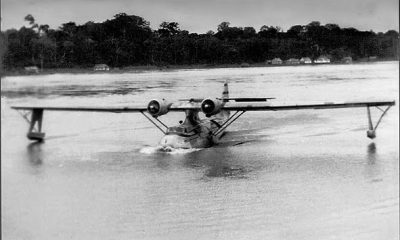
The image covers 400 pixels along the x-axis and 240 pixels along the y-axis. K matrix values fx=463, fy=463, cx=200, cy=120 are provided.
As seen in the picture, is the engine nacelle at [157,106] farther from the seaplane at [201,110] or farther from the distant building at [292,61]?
the distant building at [292,61]

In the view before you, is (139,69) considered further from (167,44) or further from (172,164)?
(172,164)

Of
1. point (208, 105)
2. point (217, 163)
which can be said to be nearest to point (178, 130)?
point (217, 163)

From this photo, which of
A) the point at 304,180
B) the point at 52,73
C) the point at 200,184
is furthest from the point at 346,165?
the point at 52,73

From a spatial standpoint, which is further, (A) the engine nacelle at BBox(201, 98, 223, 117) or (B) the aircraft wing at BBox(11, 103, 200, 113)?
(A) the engine nacelle at BBox(201, 98, 223, 117)

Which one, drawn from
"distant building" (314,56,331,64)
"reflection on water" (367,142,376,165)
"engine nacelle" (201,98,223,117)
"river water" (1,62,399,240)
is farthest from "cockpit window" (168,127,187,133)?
"distant building" (314,56,331,64)

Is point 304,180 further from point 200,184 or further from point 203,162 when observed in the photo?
point 203,162

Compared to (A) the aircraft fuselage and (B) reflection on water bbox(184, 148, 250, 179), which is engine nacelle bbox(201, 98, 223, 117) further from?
(A) the aircraft fuselage

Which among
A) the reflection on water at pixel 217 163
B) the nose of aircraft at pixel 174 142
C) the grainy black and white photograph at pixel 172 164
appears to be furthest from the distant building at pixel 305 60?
the nose of aircraft at pixel 174 142
